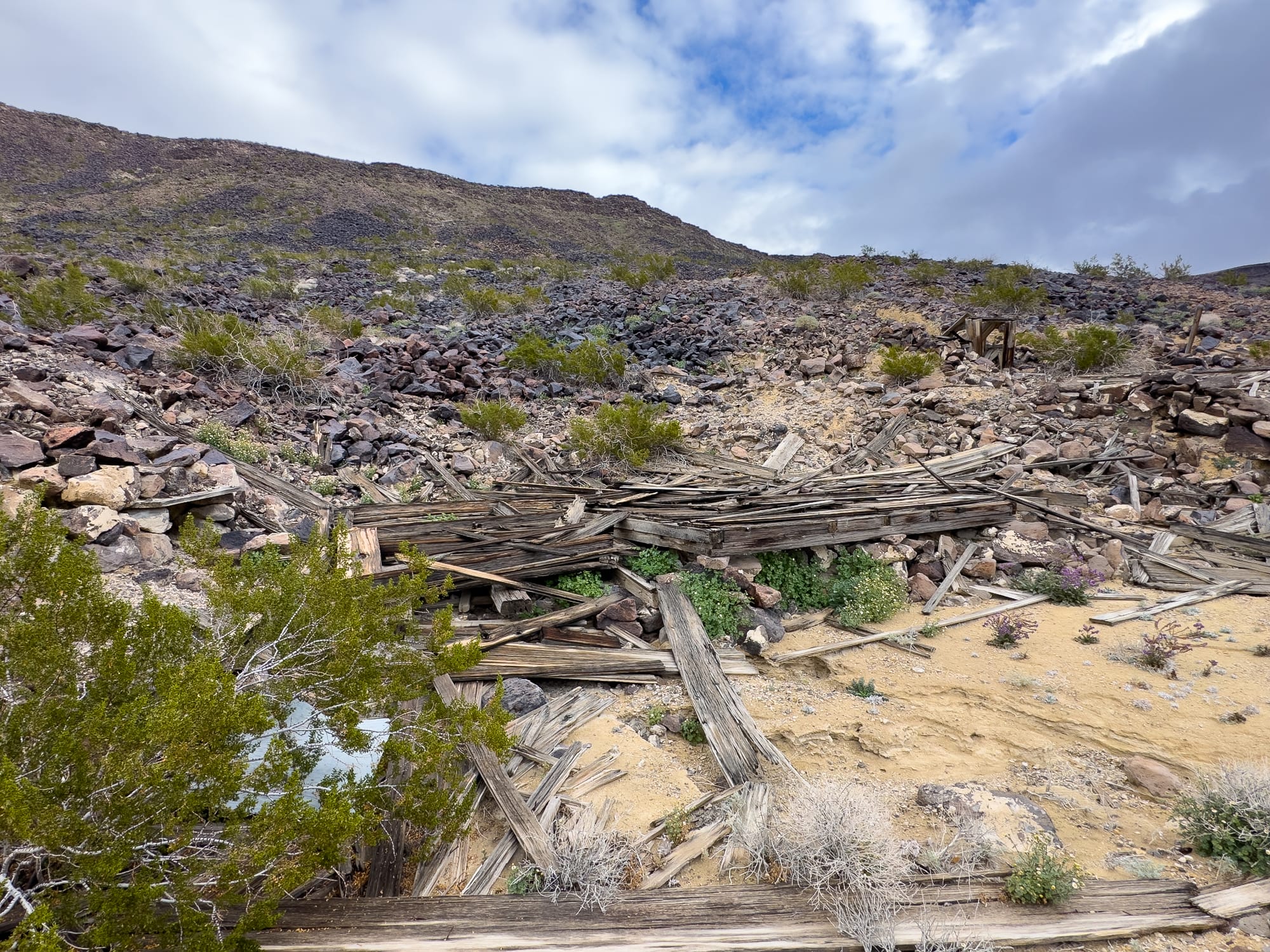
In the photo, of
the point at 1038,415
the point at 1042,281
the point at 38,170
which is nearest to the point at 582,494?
the point at 1038,415

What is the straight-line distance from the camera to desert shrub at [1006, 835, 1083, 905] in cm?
267

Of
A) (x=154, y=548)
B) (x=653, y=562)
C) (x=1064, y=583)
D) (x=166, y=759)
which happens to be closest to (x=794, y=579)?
(x=653, y=562)

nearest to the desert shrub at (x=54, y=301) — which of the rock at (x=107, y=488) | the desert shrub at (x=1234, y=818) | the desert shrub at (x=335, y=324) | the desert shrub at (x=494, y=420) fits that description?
the desert shrub at (x=335, y=324)

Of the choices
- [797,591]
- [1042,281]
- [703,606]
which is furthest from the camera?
[1042,281]

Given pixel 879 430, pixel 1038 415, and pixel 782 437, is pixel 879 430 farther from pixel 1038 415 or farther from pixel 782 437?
pixel 1038 415

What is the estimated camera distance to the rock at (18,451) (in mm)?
5281

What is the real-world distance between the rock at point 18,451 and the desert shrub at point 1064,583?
9792 millimetres

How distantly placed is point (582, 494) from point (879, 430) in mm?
5498

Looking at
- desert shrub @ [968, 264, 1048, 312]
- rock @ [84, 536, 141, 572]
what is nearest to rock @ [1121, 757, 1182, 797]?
rock @ [84, 536, 141, 572]

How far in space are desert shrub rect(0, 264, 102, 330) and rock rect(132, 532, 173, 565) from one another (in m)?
8.34

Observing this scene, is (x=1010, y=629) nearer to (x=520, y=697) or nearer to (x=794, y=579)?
(x=794, y=579)

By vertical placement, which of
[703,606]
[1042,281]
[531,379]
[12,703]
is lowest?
[703,606]

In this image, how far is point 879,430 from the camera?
10023 mm

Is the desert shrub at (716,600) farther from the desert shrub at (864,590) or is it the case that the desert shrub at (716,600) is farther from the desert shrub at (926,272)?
the desert shrub at (926,272)
